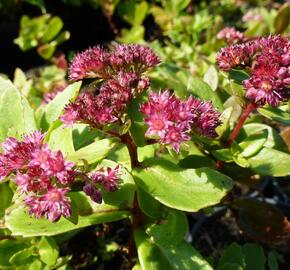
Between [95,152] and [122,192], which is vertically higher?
[95,152]

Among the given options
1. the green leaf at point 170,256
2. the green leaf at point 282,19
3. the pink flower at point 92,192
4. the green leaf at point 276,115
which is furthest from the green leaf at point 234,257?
the green leaf at point 282,19

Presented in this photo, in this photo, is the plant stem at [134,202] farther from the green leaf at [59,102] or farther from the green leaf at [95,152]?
the green leaf at [59,102]

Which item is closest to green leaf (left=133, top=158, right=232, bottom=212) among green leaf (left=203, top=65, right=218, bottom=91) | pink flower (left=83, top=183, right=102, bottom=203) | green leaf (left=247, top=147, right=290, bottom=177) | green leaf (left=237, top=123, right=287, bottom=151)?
pink flower (left=83, top=183, right=102, bottom=203)

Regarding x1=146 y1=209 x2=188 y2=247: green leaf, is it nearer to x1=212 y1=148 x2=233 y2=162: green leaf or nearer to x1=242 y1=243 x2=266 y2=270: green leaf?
x1=212 y1=148 x2=233 y2=162: green leaf

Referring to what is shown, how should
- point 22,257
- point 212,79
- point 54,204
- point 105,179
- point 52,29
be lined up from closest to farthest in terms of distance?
point 54,204, point 105,179, point 22,257, point 212,79, point 52,29

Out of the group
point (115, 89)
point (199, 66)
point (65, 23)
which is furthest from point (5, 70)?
point (115, 89)

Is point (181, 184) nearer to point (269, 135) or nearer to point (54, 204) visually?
point (54, 204)

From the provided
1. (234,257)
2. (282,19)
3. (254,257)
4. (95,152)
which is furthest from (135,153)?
(282,19)
